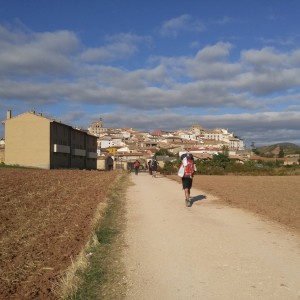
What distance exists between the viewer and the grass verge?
5395mm

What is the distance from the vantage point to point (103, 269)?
21.3 feet

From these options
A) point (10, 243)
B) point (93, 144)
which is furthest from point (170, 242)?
point (93, 144)

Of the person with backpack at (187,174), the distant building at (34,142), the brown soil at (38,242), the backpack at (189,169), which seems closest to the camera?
the brown soil at (38,242)

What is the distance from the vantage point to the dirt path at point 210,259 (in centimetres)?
538

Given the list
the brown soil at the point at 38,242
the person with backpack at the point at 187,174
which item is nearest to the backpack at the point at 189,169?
the person with backpack at the point at 187,174

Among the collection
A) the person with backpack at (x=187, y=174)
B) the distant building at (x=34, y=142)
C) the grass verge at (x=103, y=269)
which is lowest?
the grass verge at (x=103, y=269)

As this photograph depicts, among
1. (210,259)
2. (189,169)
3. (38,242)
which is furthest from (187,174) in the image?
(210,259)

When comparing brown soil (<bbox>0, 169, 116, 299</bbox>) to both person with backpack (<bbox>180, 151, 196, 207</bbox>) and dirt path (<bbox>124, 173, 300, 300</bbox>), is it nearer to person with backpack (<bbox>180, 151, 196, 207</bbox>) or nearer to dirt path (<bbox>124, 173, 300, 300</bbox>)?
dirt path (<bbox>124, 173, 300, 300</bbox>)

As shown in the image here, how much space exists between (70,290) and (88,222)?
5.88 m

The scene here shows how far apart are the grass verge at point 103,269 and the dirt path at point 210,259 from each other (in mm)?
168

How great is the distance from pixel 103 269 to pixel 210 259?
1714mm

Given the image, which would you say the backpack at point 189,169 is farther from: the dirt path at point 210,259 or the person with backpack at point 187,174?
the dirt path at point 210,259

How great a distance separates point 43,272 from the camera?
650cm

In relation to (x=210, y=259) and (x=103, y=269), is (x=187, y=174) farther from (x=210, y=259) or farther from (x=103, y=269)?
(x=103, y=269)
